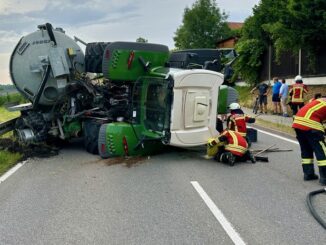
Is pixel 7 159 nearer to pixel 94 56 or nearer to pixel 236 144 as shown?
pixel 94 56

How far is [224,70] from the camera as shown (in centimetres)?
1186

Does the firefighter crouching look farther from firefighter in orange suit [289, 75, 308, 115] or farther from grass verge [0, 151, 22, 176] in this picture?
firefighter in orange suit [289, 75, 308, 115]

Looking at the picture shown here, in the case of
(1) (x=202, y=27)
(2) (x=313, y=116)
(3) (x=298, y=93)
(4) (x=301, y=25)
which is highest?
(1) (x=202, y=27)

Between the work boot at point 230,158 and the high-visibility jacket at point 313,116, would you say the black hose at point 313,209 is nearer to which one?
the high-visibility jacket at point 313,116

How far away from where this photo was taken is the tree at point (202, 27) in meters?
76.2

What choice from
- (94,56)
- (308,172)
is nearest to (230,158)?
(308,172)

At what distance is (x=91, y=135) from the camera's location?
35.8 feet

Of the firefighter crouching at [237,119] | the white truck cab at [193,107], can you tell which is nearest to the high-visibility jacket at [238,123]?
the firefighter crouching at [237,119]

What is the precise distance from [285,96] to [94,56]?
34.6ft

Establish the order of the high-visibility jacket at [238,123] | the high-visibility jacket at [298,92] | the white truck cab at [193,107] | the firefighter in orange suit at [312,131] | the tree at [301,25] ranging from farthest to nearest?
the tree at [301,25], the high-visibility jacket at [298,92], the high-visibility jacket at [238,123], the white truck cab at [193,107], the firefighter in orange suit at [312,131]

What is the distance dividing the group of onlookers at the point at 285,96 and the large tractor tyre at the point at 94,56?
26.7 feet

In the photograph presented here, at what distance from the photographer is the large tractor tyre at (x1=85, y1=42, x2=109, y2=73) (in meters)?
11.7

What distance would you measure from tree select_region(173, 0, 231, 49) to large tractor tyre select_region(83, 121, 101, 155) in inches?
2616

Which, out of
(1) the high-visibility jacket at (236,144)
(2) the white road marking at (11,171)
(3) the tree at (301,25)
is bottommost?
(2) the white road marking at (11,171)
